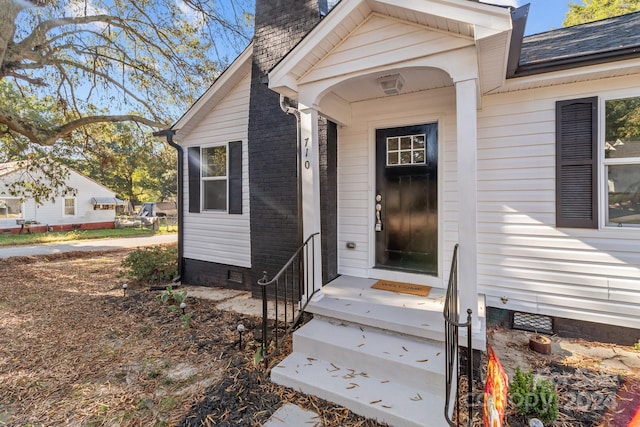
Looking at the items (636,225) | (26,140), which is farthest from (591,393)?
(26,140)

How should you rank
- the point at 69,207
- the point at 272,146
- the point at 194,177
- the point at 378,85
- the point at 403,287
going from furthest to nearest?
the point at 69,207 → the point at 194,177 → the point at 272,146 → the point at 403,287 → the point at 378,85

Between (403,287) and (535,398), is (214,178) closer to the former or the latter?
(403,287)

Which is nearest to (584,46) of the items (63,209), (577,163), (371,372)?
(577,163)

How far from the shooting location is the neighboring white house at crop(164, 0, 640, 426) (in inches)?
113

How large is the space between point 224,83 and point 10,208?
2043 cm

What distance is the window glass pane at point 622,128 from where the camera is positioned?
3.23 metres

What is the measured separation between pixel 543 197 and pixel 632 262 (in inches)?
41.6

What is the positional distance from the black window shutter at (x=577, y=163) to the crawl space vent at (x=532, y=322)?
1160mm

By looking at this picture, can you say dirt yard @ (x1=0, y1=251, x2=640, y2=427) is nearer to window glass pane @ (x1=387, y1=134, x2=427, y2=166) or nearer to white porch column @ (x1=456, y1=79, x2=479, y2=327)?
white porch column @ (x1=456, y1=79, x2=479, y2=327)

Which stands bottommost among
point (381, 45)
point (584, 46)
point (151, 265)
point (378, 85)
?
point (151, 265)

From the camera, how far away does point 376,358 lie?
2740 millimetres

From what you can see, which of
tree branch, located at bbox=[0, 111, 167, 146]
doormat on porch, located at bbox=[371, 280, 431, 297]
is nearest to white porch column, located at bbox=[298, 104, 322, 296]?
doormat on porch, located at bbox=[371, 280, 431, 297]

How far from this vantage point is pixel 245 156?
5.77m

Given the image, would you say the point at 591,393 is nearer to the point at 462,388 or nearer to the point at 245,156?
the point at 462,388
